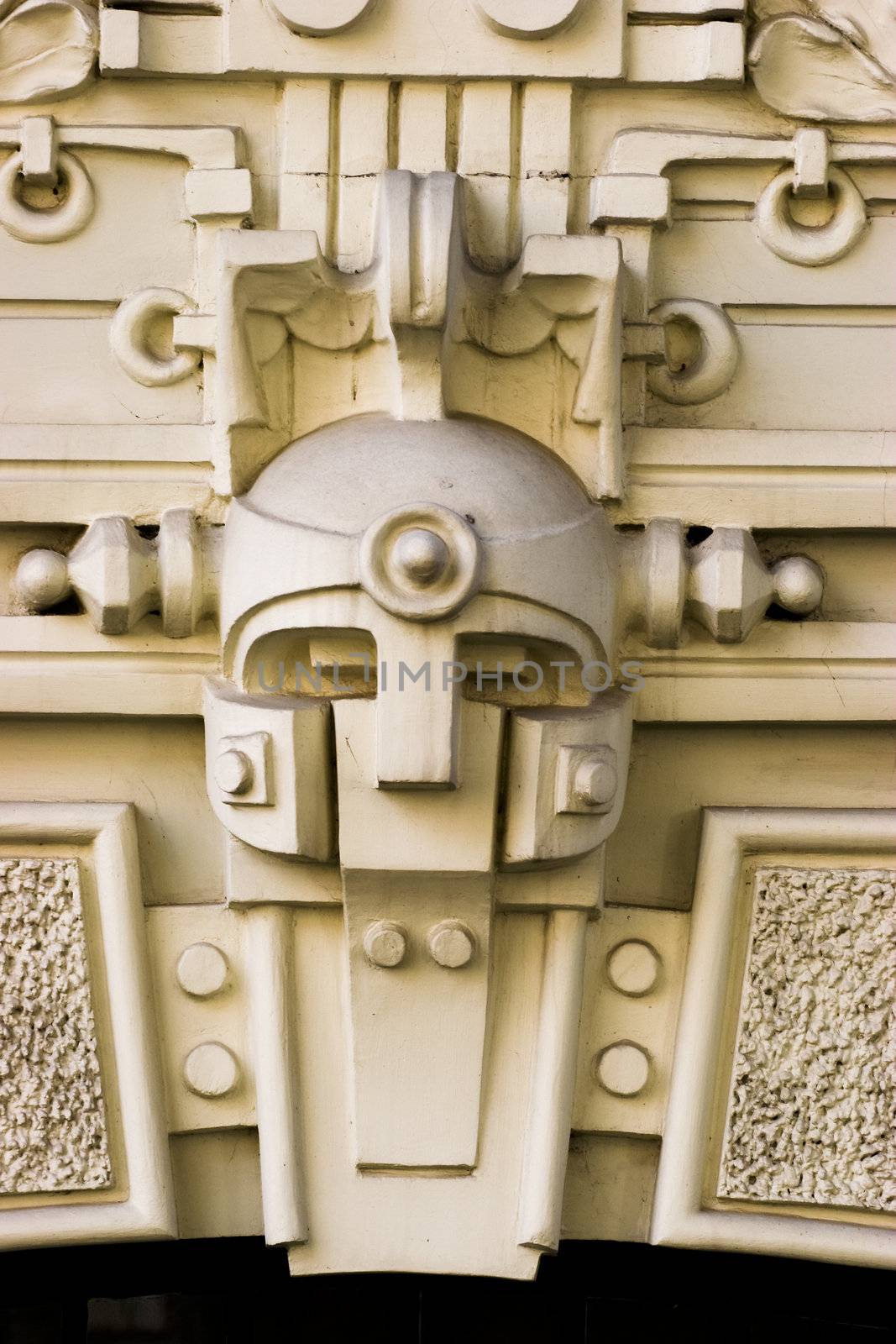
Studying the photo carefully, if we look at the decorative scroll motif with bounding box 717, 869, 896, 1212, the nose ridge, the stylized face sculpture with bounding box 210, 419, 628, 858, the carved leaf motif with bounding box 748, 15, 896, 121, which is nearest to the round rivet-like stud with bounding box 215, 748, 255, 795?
the stylized face sculpture with bounding box 210, 419, 628, 858

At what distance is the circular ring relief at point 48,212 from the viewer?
5.58 ft

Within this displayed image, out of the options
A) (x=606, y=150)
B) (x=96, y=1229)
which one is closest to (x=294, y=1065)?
(x=96, y=1229)

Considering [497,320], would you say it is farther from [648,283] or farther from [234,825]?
[234,825]

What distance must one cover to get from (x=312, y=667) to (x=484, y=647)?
151 millimetres

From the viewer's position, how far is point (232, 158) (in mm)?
1692

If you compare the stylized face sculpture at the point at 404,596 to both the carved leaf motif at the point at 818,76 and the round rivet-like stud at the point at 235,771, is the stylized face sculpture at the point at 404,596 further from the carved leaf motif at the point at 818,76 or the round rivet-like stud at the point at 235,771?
the carved leaf motif at the point at 818,76

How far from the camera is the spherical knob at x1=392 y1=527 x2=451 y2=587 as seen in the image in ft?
4.88

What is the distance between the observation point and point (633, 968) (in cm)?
170

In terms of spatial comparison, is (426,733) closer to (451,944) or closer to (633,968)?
(451,944)

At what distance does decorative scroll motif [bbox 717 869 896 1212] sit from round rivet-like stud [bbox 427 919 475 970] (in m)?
0.27

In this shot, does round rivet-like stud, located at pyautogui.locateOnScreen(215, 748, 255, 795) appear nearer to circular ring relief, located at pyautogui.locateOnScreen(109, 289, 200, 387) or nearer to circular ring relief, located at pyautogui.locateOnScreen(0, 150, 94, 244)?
circular ring relief, located at pyautogui.locateOnScreen(109, 289, 200, 387)

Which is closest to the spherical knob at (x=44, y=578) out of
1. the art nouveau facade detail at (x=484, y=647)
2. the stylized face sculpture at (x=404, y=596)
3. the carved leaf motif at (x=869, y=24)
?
the art nouveau facade detail at (x=484, y=647)

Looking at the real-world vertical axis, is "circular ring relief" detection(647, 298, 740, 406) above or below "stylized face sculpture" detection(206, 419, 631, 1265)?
above

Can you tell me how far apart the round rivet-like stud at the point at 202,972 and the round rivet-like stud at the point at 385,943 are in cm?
15
